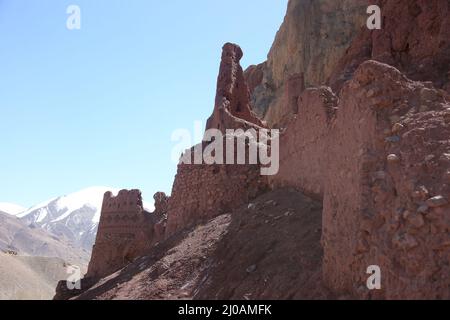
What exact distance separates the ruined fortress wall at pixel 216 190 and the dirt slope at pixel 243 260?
91 centimetres

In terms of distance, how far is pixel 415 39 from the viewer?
13117 millimetres

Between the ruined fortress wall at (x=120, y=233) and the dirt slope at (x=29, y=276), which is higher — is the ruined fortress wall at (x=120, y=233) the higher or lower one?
the higher one

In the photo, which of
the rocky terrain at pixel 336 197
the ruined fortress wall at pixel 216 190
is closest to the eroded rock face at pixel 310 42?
the rocky terrain at pixel 336 197

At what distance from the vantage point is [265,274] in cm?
655

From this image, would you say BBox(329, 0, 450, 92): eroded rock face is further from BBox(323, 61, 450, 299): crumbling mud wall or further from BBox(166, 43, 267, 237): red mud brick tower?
BBox(323, 61, 450, 299): crumbling mud wall

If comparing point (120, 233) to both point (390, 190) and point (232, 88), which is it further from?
point (390, 190)

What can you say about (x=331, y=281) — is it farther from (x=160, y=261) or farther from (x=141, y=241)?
(x=141, y=241)

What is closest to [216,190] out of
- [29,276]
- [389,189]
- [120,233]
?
[389,189]

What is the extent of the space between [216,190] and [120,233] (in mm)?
9308

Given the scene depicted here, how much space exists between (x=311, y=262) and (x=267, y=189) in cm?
541

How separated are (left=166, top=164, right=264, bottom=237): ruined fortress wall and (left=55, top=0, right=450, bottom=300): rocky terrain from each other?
0.09 ft

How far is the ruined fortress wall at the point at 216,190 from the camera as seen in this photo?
1175 centimetres

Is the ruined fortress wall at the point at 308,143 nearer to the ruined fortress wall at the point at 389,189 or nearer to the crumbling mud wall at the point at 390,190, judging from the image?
the ruined fortress wall at the point at 389,189
